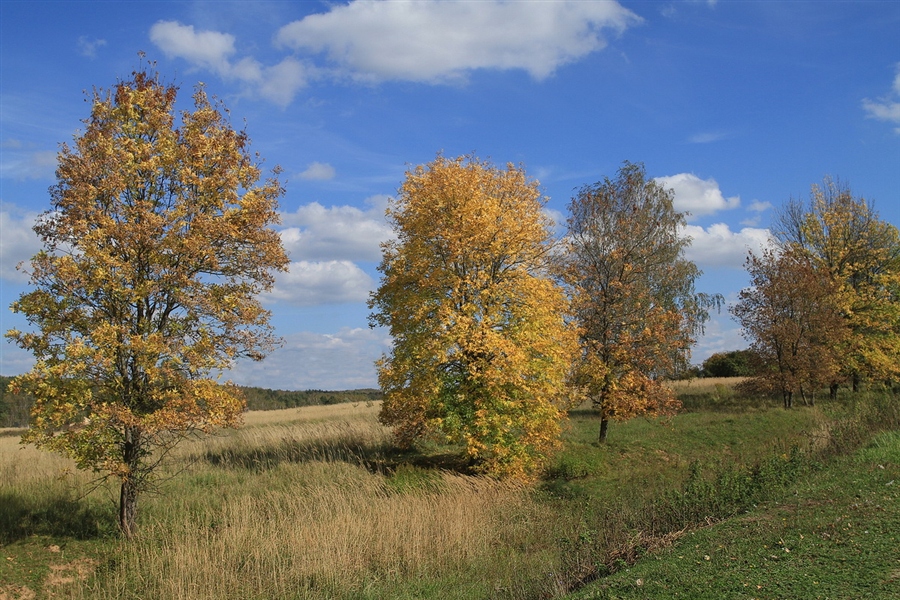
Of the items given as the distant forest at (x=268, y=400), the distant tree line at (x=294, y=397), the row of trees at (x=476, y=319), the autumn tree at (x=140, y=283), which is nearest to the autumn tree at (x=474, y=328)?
the row of trees at (x=476, y=319)

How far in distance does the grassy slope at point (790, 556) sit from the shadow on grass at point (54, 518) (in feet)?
39.0

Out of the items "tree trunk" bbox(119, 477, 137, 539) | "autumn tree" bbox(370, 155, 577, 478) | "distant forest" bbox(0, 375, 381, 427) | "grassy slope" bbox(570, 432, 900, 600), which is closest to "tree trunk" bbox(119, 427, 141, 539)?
"tree trunk" bbox(119, 477, 137, 539)

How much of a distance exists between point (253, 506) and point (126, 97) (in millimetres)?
9641

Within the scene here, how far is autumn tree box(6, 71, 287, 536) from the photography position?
502 inches

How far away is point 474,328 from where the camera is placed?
17.6m

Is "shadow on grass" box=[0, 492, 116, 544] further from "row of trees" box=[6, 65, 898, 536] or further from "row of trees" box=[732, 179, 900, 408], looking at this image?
"row of trees" box=[732, 179, 900, 408]

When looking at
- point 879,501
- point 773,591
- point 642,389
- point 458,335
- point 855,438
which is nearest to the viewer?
point 773,591

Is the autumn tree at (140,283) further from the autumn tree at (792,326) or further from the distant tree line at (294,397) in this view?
the distant tree line at (294,397)

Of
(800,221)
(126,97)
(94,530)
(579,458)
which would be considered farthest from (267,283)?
(800,221)

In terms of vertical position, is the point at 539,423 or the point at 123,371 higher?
the point at 123,371

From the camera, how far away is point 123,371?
44.0ft

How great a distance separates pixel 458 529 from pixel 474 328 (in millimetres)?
6456

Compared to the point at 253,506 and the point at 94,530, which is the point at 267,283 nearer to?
the point at 253,506

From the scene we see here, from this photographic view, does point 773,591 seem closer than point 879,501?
Yes
